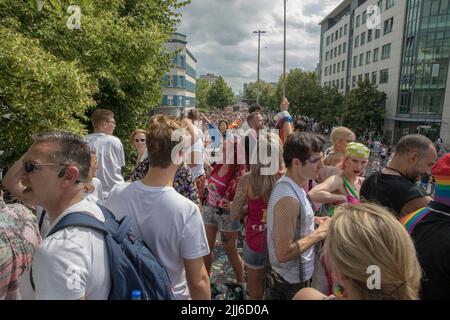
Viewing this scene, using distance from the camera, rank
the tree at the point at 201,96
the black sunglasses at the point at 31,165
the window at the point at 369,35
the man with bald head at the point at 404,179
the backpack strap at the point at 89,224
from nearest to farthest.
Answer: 1. the backpack strap at the point at 89,224
2. the black sunglasses at the point at 31,165
3. the man with bald head at the point at 404,179
4. the window at the point at 369,35
5. the tree at the point at 201,96

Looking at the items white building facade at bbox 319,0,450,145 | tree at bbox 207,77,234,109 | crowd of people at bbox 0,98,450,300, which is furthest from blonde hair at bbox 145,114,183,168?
tree at bbox 207,77,234,109

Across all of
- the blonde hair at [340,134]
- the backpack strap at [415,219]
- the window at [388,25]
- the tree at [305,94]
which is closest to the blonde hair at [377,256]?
the backpack strap at [415,219]

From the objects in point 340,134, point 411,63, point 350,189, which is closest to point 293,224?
point 350,189

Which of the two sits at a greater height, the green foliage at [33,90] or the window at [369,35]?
the window at [369,35]

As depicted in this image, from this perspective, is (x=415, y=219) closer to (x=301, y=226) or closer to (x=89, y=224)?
(x=301, y=226)

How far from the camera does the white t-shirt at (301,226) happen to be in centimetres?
232

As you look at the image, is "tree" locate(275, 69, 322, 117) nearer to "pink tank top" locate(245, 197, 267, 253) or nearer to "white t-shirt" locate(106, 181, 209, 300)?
"pink tank top" locate(245, 197, 267, 253)

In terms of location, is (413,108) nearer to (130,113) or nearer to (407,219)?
(130,113)

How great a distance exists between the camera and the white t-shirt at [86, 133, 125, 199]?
13.3 ft

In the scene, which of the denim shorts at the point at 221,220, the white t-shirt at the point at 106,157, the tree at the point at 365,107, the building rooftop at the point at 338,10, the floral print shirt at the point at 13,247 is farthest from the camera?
the building rooftop at the point at 338,10

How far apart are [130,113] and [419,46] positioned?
33.7 metres

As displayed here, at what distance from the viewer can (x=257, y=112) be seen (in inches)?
220

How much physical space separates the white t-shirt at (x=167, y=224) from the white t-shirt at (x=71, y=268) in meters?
0.44

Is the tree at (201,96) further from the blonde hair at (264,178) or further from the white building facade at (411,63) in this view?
the blonde hair at (264,178)
